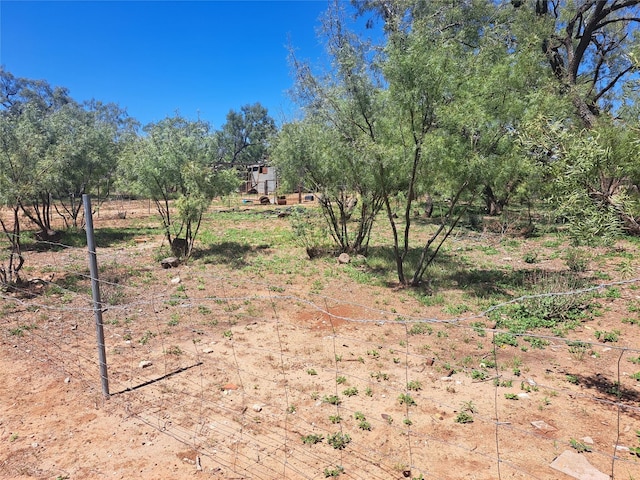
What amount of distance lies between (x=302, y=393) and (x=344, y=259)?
656 centimetres

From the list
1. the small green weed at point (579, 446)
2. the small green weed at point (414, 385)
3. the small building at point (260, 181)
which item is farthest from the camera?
the small building at point (260, 181)

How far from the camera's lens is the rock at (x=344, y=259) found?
1071 centimetres

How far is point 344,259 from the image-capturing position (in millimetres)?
10758

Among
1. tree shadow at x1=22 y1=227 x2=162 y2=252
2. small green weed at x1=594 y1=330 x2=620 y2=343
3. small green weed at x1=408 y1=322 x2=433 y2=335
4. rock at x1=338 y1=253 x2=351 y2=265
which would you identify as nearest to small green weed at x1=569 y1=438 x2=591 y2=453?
small green weed at x1=408 y1=322 x2=433 y2=335

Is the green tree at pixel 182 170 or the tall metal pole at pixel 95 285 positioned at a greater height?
the green tree at pixel 182 170

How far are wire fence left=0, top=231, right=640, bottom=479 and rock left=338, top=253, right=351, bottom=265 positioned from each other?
3388mm

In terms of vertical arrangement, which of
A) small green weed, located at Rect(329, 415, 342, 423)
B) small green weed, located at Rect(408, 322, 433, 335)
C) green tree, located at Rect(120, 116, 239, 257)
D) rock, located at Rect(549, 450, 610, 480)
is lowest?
rock, located at Rect(549, 450, 610, 480)

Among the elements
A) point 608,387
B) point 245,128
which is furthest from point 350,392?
point 245,128

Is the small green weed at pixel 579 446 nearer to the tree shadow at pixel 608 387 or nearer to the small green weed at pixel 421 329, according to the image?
the tree shadow at pixel 608 387

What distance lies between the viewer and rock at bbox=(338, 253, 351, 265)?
1071 cm

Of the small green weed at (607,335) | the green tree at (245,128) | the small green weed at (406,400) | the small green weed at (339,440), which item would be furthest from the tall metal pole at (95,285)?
the green tree at (245,128)

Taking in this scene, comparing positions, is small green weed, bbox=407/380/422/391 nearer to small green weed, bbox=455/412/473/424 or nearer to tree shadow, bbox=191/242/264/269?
small green weed, bbox=455/412/473/424

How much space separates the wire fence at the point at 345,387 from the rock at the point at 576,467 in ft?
0.22

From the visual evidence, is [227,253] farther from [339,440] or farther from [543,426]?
[543,426]
